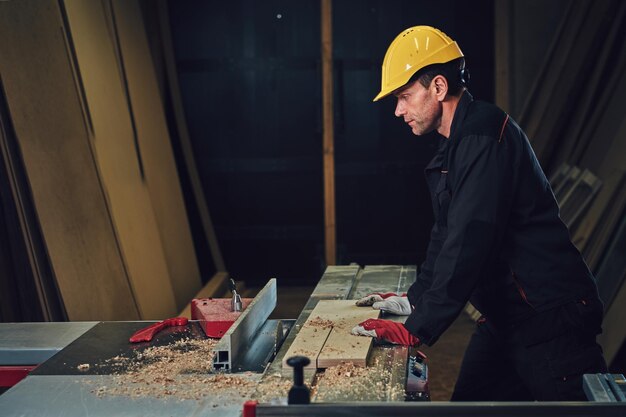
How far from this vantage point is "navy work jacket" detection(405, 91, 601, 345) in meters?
2.36

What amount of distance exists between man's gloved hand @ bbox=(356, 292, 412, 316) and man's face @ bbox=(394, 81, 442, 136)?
22.9 inches

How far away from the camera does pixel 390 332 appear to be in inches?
98.6

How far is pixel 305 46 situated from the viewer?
676cm

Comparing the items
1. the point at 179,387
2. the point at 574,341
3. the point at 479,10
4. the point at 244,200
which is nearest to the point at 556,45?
the point at 479,10

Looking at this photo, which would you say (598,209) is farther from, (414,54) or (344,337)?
(344,337)

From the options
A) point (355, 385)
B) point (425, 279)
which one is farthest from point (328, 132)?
point (355, 385)

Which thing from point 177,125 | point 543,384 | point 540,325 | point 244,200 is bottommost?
point 244,200

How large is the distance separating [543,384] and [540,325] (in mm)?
177

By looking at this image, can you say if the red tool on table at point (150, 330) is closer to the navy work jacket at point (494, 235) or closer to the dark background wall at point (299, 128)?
the navy work jacket at point (494, 235)

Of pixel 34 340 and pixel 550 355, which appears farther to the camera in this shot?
pixel 34 340

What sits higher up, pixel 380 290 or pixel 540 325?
pixel 540 325

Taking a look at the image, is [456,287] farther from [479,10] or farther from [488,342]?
[479,10]

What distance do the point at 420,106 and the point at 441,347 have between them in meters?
3.17

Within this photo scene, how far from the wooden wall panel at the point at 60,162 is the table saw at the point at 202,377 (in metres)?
1.24
